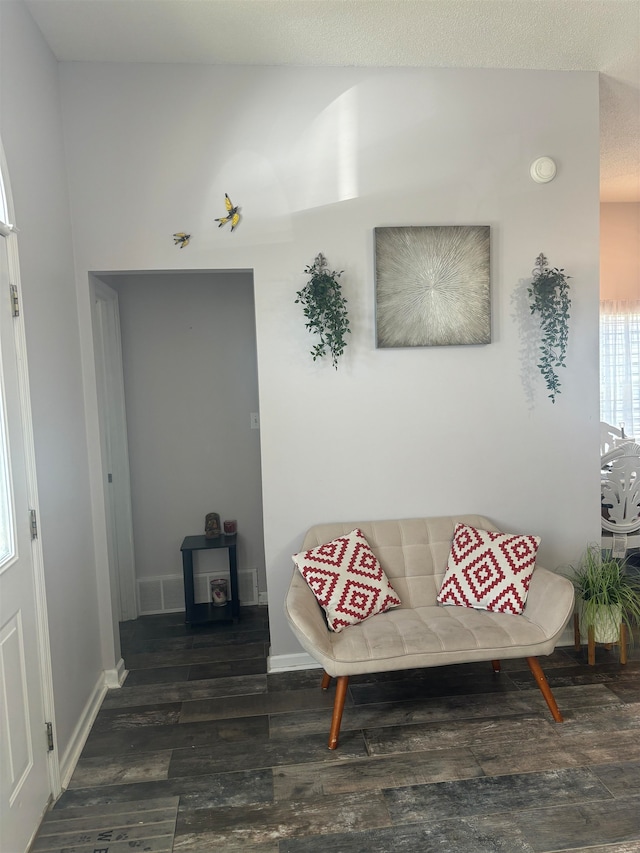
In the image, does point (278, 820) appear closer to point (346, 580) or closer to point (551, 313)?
point (346, 580)

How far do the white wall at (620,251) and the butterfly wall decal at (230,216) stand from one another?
166 inches

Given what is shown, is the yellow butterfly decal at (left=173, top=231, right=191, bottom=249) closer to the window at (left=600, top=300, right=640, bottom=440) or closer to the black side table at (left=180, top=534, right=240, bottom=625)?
the black side table at (left=180, top=534, right=240, bottom=625)

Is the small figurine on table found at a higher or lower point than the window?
lower

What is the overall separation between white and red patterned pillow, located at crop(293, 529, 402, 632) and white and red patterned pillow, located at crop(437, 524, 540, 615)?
29 cm

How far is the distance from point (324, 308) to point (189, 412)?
4.54 ft

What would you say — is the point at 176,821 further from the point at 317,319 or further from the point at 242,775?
the point at 317,319

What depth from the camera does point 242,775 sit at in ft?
7.74

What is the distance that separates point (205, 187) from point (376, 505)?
175 centimetres

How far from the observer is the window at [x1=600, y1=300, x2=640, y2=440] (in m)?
6.07

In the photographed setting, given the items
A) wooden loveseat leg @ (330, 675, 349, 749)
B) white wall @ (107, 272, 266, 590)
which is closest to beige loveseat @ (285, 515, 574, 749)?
wooden loveseat leg @ (330, 675, 349, 749)

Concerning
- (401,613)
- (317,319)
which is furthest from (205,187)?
(401,613)

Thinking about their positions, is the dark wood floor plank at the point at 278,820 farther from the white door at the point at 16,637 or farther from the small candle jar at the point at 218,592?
the small candle jar at the point at 218,592

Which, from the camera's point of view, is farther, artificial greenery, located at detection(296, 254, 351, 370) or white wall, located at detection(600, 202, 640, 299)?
white wall, located at detection(600, 202, 640, 299)

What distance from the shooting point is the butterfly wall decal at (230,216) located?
3053mm
